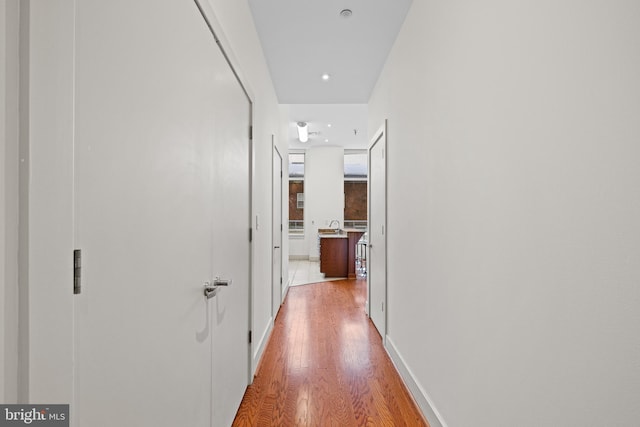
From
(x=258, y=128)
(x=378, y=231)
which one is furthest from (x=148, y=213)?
(x=378, y=231)

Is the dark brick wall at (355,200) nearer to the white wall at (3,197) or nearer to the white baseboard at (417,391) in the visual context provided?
the white baseboard at (417,391)

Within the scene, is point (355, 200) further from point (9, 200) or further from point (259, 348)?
point (9, 200)

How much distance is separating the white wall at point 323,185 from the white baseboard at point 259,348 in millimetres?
5377

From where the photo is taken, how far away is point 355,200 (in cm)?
918

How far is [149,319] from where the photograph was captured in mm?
912

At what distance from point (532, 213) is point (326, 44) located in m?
2.29

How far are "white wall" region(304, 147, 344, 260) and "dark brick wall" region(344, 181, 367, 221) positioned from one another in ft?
2.09

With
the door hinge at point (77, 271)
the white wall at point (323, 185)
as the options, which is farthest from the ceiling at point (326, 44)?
the white wall at point (323, 185)

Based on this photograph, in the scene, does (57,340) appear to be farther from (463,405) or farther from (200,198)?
(463,405)

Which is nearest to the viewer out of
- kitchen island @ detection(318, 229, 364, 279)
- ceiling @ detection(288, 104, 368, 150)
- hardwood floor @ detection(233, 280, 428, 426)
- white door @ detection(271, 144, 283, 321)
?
hardwood floor @ detection(233, 280, 428, 426)

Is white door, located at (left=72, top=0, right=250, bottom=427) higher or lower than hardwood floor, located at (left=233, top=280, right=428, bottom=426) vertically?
higher

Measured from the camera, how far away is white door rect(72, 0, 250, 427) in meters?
0.68

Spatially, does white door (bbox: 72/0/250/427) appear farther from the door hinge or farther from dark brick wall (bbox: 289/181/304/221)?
dark brick wall (bbox: 289/181/304/221)

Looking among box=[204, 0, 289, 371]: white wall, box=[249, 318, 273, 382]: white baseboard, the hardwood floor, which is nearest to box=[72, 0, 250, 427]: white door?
box=[204, 0, 289, 371]: white wall
